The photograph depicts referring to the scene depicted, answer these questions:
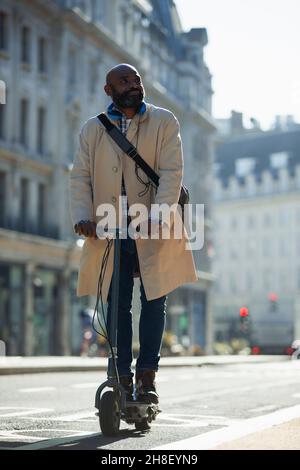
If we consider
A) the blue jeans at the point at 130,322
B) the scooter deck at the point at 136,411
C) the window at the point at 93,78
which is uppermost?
the window at the point at 93,78

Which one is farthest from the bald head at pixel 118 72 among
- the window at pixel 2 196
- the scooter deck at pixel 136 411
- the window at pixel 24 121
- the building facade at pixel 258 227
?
the building facade at pixel 258 227

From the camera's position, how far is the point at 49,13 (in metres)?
40.8

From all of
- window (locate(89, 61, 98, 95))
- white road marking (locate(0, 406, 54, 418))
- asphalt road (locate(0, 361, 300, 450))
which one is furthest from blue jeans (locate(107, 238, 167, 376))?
window (locate(89, 61, 98, 95))

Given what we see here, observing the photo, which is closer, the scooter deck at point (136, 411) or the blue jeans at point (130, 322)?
the scooter deck at point (136, 411)

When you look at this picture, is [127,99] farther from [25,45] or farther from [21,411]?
[25,45]

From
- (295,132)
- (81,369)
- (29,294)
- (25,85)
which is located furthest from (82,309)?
(295,132)

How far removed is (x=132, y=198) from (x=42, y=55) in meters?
35.6

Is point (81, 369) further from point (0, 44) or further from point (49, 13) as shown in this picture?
point (49, 13)

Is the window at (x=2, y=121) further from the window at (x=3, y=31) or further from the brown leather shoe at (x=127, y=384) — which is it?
the brown leather shoe at (x=127, y=384)

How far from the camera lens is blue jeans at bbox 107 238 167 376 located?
6012mm

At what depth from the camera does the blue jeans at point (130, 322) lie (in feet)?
19.7

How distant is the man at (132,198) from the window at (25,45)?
110ft

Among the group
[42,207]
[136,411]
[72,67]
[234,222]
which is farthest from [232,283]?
[136,411]

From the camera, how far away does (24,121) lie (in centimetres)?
3944
